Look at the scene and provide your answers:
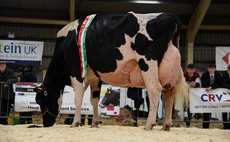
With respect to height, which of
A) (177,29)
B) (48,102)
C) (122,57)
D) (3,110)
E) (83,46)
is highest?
(177,29)

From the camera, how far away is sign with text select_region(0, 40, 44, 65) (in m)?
16.9

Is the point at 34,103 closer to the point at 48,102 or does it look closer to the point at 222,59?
the point at 48,102

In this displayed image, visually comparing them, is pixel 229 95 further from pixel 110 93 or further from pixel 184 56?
pixel 184 56

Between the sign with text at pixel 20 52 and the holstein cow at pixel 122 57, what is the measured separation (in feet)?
38.7

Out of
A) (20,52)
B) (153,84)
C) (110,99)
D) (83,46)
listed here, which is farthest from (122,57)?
(20,52)

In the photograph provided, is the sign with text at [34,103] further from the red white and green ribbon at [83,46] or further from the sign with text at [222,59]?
the sign with text at [222,59]

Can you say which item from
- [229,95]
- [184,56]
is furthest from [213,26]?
[229,95]

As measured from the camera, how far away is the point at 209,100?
8539 millimetres

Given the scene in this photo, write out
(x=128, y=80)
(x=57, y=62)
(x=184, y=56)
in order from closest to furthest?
1. (x=128, y=80)
2. (x=57, y=62)
3. (x=184, y=56)

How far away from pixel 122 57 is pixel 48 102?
7.32ft

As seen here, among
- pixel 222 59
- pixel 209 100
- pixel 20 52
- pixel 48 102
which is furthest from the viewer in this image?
A: pixel 20 52

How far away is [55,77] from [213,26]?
1534cm

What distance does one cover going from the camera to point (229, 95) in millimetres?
8508

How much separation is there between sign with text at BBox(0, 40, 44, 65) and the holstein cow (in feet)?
38.7
